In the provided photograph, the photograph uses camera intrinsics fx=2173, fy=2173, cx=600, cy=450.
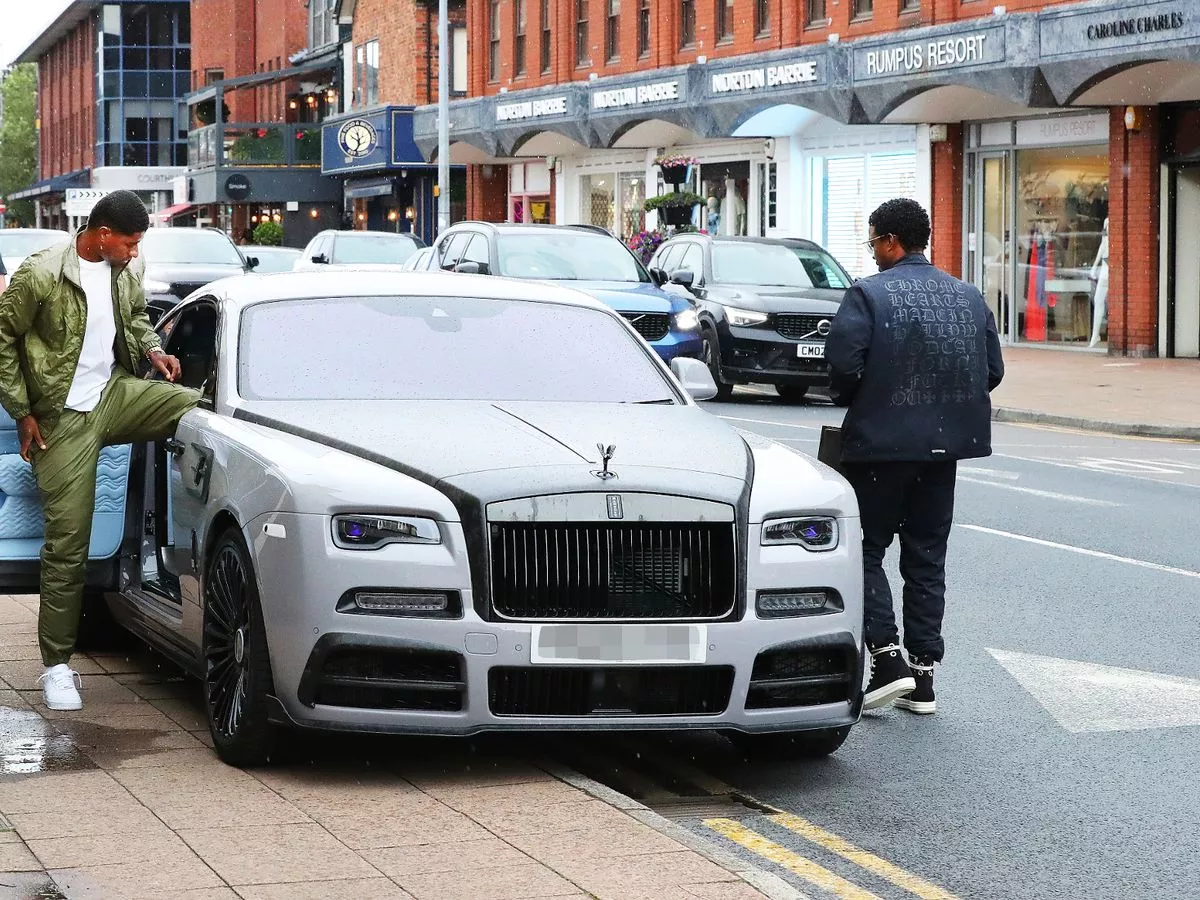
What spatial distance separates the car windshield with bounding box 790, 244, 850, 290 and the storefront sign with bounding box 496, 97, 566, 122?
2148 cm

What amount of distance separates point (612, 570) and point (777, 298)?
17.2 metres

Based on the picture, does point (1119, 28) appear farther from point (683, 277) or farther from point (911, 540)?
point (911, 540)

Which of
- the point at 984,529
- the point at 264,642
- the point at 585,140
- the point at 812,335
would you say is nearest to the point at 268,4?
Answer: the point at 585,140

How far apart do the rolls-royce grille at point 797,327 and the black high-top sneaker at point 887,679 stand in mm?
15559

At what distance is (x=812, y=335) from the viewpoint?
23.2 m

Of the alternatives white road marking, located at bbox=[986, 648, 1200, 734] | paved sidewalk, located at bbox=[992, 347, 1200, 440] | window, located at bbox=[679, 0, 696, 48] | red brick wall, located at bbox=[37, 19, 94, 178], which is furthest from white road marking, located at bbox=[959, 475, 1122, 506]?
red brick wall, located at bbox=[37, 19, 94, 178]

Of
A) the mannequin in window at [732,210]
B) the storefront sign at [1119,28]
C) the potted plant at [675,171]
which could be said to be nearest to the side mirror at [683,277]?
the storefront sign at [1119,28]

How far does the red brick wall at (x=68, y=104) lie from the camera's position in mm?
99250

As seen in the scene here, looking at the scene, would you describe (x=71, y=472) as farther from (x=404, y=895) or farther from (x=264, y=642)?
(x=404, y=895)

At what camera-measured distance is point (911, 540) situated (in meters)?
7.77

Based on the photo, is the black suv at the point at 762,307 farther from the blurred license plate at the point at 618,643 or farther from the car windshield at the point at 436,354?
the blurred license plate at the point at 618,643

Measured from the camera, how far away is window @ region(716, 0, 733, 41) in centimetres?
4106

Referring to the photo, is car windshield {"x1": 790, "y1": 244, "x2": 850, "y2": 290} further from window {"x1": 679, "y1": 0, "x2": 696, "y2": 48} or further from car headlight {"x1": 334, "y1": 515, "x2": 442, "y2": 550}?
car headlight {"x1": 334, "y1": 515, "x2": 442, "y2": 550}

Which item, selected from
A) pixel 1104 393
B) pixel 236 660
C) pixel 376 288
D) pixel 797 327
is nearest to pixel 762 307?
pixel 797 327
